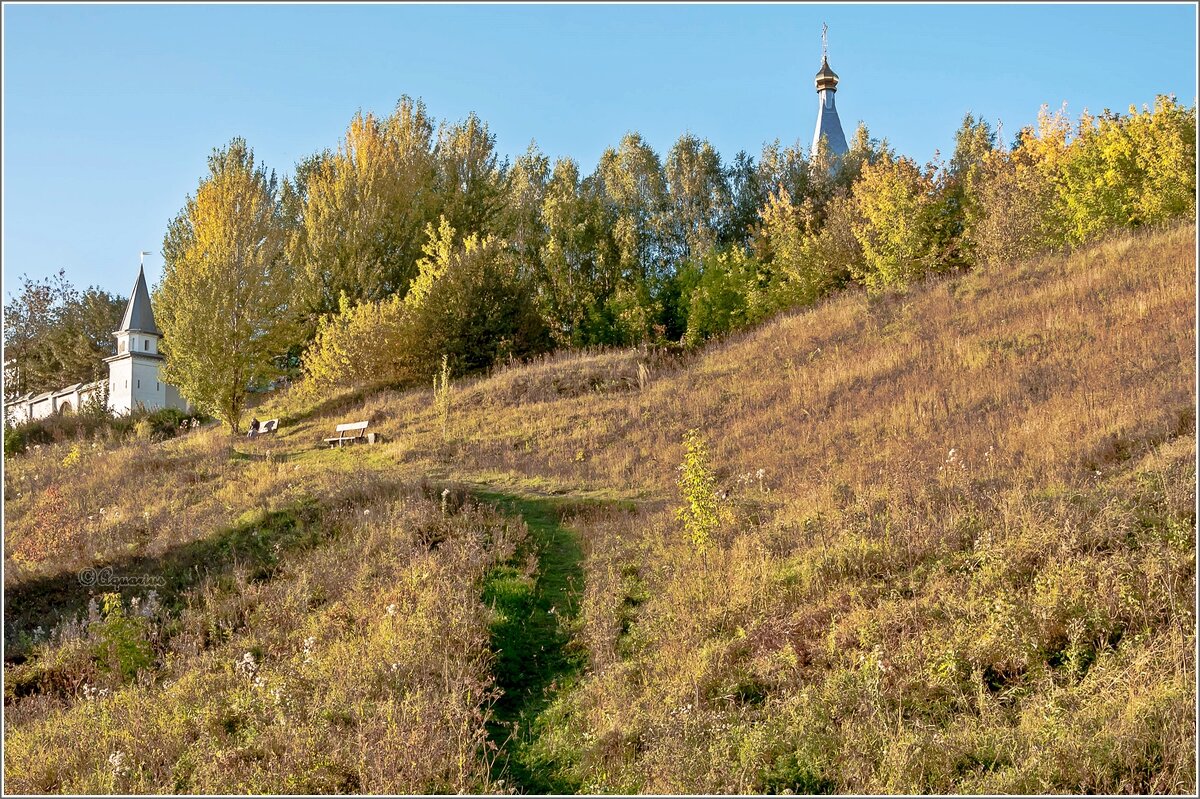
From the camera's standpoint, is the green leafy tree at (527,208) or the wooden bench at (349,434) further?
the green leafy tree at (527,208)

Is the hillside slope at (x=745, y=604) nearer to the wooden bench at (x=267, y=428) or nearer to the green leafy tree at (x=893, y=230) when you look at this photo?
the wooden bench at (x=267, y=428)

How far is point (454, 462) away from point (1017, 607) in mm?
11976

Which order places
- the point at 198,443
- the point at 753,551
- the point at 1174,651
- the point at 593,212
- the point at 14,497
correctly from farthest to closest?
the point at 593,212, the point at 198,443, the point at 14,497, the point at 753,551, the point at 1174,651

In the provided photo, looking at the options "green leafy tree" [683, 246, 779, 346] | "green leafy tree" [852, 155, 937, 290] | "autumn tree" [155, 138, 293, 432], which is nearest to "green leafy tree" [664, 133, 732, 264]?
"green leafy tree" [683, 246, 779, 346]

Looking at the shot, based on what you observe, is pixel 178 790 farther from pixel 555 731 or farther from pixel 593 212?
pixel 593 212

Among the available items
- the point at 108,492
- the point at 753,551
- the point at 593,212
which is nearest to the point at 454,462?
the point at 108,492

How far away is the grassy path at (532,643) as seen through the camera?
631 centimetres

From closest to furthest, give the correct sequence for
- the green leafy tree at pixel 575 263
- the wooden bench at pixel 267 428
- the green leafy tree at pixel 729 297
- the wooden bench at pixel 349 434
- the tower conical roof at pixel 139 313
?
1. the wooden bench at pixel 349 434
2. the wooden bench at pixel 267 428
3. the green leafy tree at pixel 729 297
4. the green leafy tree at pixel 575 263
5. the tower conical roof at pixel 139 313

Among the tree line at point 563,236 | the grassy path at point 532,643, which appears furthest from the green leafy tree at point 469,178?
the grassy path at point 532,643

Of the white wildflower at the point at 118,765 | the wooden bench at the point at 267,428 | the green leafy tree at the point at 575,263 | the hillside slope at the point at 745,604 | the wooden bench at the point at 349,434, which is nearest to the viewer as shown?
the hillside slope at the point at 745,604

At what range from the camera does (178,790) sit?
6195 mm

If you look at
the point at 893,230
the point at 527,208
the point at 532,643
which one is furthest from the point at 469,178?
the point at 532,643

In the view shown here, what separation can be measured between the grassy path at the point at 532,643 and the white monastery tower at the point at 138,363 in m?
33.4

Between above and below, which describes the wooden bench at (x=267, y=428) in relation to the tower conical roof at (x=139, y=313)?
below
